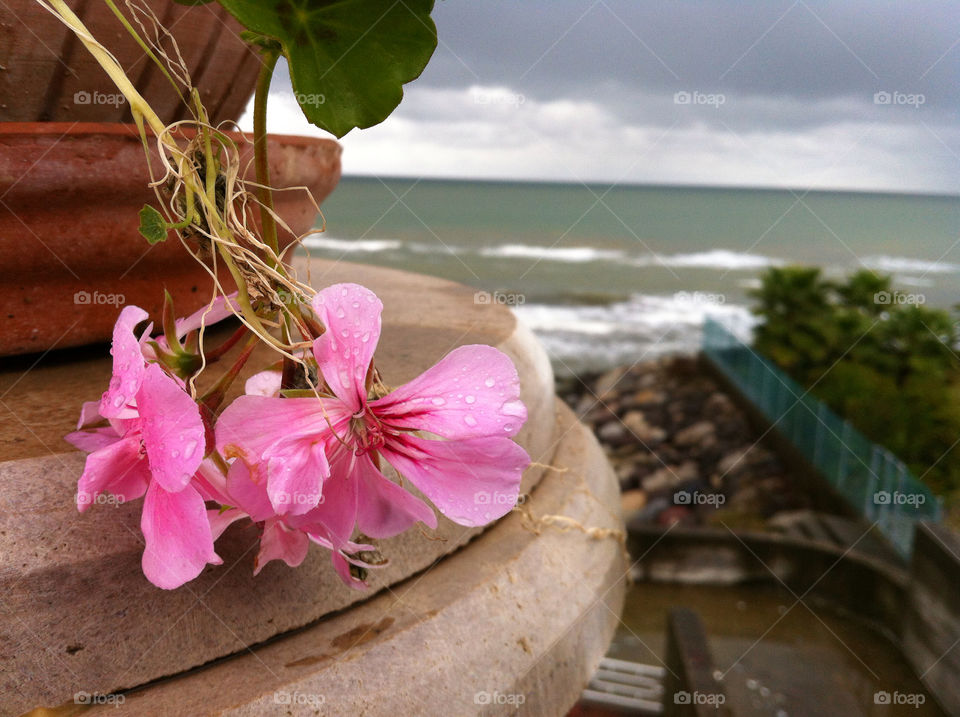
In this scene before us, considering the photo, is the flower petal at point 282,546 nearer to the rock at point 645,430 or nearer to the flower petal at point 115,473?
the flower petal at point 115,473

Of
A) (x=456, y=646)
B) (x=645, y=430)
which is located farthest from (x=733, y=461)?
(x=456, y=646)

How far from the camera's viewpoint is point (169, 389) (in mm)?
340

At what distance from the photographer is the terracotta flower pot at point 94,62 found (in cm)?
62

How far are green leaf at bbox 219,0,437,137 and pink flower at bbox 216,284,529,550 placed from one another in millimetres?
127

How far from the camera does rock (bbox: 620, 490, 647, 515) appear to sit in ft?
19.1

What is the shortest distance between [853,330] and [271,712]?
26.3ft

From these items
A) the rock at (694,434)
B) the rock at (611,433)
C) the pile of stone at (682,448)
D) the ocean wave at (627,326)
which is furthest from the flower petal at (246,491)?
the ocean wave at (627,326)

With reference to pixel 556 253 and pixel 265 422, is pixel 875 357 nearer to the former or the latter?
pixel 265 422

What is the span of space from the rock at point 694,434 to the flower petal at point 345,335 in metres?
7.52

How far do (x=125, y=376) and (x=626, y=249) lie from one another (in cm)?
1705

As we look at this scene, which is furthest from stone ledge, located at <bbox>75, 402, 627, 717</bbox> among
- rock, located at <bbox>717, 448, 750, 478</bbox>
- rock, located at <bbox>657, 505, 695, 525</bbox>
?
rock, located at <bbox>717, 448, 750, 478</bbox>

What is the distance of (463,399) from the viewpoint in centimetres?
37

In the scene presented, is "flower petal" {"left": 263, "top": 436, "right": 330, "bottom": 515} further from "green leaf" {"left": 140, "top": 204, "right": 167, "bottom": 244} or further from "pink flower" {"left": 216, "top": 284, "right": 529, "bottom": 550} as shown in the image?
"green leaf" {"left": 140, "top": 204, "right": 167, "bottom": 244}

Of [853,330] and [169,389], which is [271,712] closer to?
[169,389]
